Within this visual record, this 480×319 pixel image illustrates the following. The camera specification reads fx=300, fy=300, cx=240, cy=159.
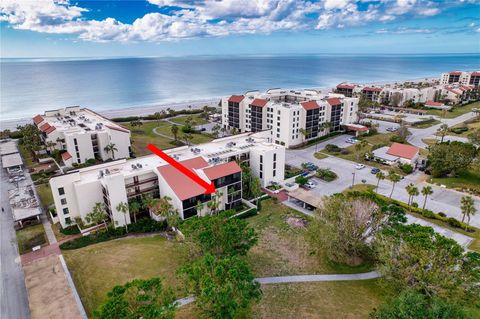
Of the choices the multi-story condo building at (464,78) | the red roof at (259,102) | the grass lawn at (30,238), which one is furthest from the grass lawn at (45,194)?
the multi-story condo building at (464,78)

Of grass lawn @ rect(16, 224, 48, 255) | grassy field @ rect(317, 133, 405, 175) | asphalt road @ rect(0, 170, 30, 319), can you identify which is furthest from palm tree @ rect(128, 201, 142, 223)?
grassy field @ rect(317, 133, 405, 175)

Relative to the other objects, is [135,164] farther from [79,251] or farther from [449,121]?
[449,121]

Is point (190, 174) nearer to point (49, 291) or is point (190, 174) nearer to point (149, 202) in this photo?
point (149, 202)

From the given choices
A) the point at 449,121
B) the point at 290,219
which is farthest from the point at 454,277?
the point at 449,121

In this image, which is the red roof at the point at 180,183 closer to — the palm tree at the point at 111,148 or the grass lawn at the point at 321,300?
the grass lawn at the point at 321,300

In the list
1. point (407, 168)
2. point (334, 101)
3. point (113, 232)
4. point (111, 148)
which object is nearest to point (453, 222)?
point (407, 168)

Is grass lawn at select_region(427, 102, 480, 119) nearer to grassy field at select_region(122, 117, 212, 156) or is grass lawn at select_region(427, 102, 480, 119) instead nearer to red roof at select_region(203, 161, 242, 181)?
grassy field at select_region(122, 117, 212, 156)

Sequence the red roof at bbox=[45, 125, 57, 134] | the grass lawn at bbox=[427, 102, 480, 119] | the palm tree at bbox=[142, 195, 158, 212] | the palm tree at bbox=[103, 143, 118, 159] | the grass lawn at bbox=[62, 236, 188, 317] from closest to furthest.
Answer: the grass lawn at bbox=[62, 236, 188, 317] < the palm tree at bbox=[142, 195, 158, 212] < the palm tree at bbox=[103, 143, 118, 159] < the red roof at bbox=[45, 125, 57, 134] < the grass lawn at bbox=[427, 102, 480, 119]
